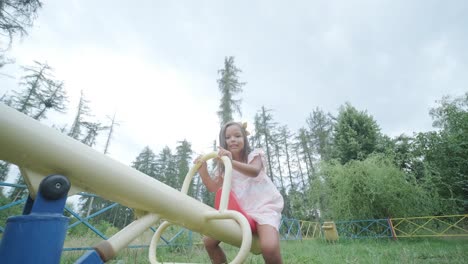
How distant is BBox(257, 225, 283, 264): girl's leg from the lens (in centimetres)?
144

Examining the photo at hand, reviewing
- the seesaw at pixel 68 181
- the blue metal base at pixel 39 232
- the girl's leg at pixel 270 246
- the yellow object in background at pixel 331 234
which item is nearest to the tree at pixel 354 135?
the yellow object in background at pixel 331 234

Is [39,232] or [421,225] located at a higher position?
[421,225]

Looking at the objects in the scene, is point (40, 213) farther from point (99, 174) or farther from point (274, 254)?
point (274, 254)

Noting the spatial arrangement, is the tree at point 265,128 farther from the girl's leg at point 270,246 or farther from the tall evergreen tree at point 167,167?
the girl's leg at point 270,246

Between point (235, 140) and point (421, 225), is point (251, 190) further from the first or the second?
point (421, 225)

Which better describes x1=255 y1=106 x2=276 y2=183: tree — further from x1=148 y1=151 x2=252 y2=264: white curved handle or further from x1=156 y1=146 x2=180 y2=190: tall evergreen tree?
x1=148 y1=151 x2=252 y2=264: white curved handle

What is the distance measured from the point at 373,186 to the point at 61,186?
10139mm

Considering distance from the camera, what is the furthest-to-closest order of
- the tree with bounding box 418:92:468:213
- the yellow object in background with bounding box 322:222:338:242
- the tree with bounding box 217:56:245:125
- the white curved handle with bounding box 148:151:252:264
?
the tree with bounding box 217:56:245:125
the tree with bounding box 418:92:468:213
the yellow object in background with bounding box 322:222:338:242
the white curved handle with bounding box 148:151:252:264

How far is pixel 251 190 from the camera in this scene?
75.7 inches

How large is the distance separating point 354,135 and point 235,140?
12660 millimetres

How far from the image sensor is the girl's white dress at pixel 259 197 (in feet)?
5.43

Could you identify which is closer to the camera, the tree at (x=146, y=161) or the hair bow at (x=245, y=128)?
the hair bow at (x=245, y=128)

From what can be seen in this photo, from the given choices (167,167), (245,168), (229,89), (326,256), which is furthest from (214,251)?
(167,167)

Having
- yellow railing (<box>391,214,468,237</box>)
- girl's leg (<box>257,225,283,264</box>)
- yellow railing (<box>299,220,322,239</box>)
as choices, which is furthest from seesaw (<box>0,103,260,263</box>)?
yellow railing (<box>299,220,322,239</box>)
